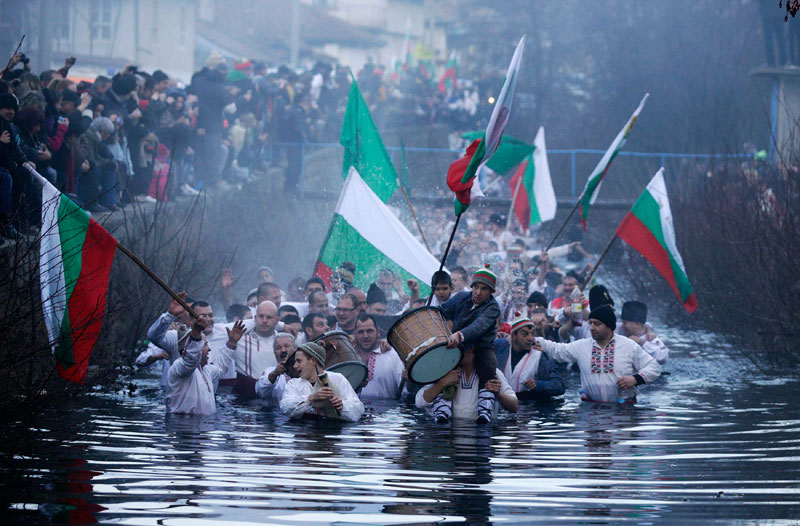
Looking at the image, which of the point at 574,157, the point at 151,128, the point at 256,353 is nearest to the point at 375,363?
the point at 256,353

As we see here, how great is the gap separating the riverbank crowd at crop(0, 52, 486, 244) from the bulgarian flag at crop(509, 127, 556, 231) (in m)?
6.10

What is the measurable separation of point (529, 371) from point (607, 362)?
88 cm

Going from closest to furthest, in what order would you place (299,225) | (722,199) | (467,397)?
1. (467,397)
2. (722,199)
3. (299,225)

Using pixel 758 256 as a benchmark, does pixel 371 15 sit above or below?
above

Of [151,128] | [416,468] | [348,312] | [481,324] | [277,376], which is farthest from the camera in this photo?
[151,128]

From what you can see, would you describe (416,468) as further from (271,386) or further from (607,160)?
(607,160)

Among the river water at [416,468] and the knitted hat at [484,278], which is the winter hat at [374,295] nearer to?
the river water at [416,468]

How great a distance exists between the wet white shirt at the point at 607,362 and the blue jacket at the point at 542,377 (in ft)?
0.40

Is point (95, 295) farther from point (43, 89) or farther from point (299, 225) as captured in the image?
point (299, 225)

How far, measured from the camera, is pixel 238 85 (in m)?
30.3

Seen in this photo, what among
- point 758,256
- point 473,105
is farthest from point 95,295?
point 473,105

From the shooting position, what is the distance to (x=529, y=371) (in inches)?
583

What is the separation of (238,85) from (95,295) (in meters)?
20.4

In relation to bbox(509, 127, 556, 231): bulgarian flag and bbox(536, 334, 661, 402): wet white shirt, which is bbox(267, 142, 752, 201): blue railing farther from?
bbox(536, 334, 661, 402): wet white shirt
